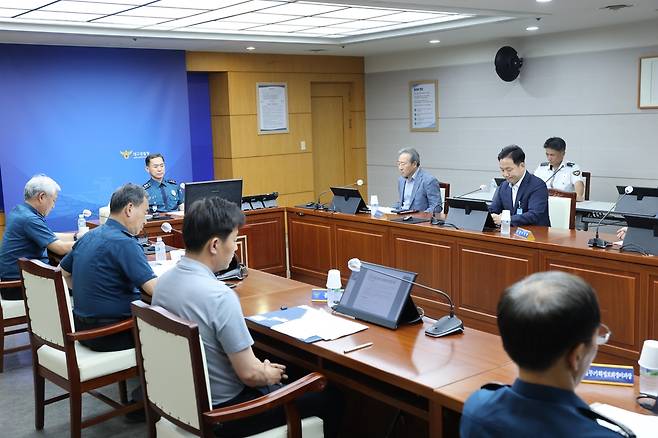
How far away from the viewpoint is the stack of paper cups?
6.97 feet

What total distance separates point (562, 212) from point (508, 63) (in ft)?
10.3

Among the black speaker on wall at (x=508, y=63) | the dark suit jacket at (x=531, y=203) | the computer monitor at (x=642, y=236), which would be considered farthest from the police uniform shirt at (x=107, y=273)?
the black speaker on wall at (x=508, y=63)

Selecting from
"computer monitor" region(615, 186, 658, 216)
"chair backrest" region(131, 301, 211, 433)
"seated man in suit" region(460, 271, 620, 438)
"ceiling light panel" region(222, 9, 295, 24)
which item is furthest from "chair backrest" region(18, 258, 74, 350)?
"computer monitor" region(615, 186, 658, 216)

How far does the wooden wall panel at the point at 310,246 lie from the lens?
20.1 feet

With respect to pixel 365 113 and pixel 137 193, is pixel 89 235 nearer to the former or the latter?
pixel 137 193

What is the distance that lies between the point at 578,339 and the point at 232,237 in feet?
5.21

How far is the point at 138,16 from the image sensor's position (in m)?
6.45

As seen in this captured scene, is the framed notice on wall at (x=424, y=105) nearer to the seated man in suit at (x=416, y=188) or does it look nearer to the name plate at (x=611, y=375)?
the seated man in suit at (x=416, y=188)

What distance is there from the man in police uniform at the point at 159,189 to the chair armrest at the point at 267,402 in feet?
14.3

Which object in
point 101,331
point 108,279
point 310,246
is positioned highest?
point 108,279

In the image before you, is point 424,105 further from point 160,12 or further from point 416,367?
point 416,367

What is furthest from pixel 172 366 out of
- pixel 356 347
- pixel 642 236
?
pixel 642 236

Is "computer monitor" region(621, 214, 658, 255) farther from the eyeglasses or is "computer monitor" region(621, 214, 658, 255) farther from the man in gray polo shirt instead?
the eyeglasses

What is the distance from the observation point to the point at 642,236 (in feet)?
13.2
